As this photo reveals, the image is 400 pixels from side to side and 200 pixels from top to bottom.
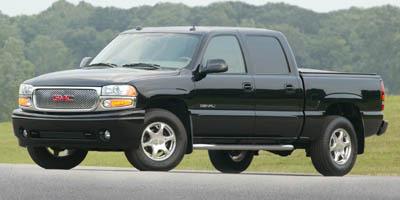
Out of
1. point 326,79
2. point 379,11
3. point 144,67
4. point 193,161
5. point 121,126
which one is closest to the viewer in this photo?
point 121,126

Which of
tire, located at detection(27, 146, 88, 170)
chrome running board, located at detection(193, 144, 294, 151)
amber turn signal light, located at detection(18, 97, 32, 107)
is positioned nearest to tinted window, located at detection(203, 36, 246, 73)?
chrome running board, located at detection(193, 144, 294, 151)

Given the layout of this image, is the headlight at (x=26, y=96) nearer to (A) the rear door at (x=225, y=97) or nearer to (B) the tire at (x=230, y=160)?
(A) the rear door at (x=225, y=97)

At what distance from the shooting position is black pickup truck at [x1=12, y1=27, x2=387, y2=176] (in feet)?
47.0

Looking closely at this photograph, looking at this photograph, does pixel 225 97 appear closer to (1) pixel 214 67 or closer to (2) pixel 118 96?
(1) pixel 214 67

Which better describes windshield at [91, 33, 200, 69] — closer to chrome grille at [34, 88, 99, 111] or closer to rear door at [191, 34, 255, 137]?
rear door at [191, 34, 255, 137]

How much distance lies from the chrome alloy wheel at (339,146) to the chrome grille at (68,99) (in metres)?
3.96

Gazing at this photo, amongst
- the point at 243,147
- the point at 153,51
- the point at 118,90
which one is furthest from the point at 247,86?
the point at 118,90

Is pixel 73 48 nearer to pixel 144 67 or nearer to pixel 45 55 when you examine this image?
pixel 45 55

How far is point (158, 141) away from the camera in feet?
47.8

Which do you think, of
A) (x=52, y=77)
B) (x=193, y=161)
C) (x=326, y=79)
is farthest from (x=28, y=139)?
(x=193, y=161)

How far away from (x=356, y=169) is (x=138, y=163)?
11400mm

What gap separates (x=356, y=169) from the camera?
990 inches

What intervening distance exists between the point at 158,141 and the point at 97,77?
105 centimetres

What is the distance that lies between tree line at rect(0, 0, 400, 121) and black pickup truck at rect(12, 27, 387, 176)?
131m
